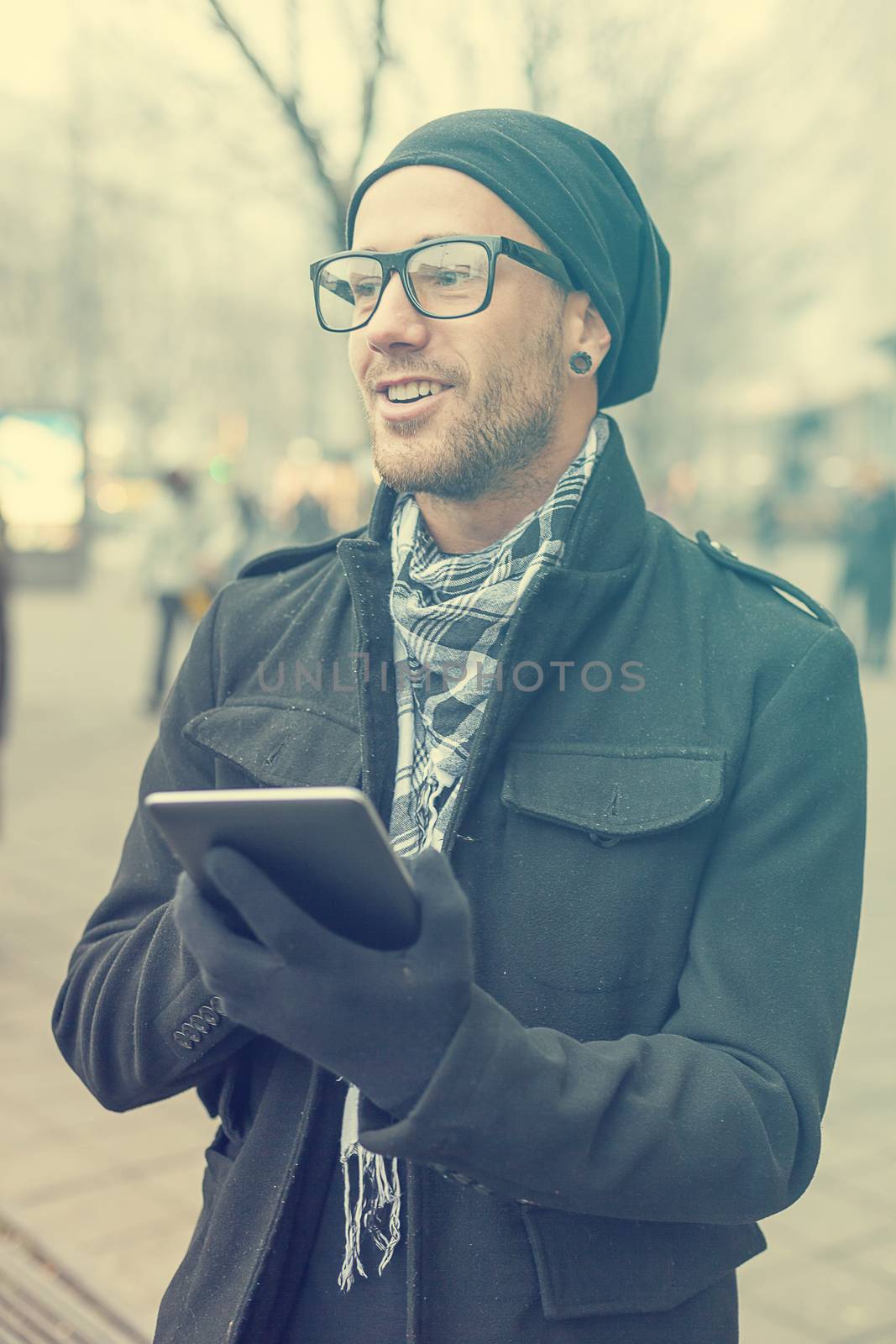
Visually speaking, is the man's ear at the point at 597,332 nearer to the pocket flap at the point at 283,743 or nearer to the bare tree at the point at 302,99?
the pocket flap at the point at 283,743

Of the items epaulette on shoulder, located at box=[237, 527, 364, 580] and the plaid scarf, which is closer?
the plaid scarf

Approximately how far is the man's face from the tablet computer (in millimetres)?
625

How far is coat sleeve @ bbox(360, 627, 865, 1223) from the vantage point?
4.55ft

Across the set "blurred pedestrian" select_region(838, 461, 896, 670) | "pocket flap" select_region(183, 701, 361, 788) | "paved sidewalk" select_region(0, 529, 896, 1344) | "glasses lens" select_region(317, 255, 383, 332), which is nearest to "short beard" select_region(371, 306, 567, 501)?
"glasses lens" select_region(317, 255, 383, 332)

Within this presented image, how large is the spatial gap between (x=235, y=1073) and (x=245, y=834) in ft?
1.87

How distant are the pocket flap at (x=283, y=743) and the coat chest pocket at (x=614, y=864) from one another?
8.6 inches

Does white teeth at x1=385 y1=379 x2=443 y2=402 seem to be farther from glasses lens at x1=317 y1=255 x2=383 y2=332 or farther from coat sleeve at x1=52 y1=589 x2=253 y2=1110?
coat sleeve at x1=52 y1=589 x2=253 y2=1110

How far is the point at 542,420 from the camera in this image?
185cm

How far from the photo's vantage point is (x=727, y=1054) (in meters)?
1.53

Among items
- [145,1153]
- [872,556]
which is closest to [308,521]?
[872,556]

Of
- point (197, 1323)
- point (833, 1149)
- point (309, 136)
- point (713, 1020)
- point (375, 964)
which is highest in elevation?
point (309, 136)

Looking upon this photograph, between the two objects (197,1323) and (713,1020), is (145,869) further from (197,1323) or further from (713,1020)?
(713,1020)

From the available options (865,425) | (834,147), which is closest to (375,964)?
(834,147)

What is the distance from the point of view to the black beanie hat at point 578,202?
5.86 feet
